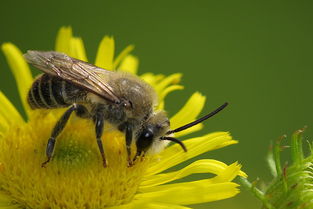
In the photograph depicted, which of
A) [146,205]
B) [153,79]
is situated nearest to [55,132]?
[146,205]

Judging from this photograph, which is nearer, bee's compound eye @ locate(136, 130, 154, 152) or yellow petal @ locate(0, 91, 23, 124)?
bee's compound eye @ locate(136, 130, 154, 152)

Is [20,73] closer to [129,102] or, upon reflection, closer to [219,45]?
[129,102]

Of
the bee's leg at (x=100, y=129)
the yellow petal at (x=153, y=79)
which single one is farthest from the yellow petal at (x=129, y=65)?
the bee's leg at (x=100, y=129)

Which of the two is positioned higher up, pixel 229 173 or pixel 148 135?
pixel 148 135

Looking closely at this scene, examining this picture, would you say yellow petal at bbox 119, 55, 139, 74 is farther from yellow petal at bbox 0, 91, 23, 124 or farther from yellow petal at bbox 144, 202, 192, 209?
yellow petal at bbox 144, 202, 192, 209

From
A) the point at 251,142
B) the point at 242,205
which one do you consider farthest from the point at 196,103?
the point at 251,142

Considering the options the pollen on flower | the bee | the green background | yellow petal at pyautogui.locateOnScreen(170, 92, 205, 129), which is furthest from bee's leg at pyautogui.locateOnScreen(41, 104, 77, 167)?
the green background

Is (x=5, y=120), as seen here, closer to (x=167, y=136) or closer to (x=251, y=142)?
(x=167, y=136)

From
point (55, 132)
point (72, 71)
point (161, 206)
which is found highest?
point (72, 71)
